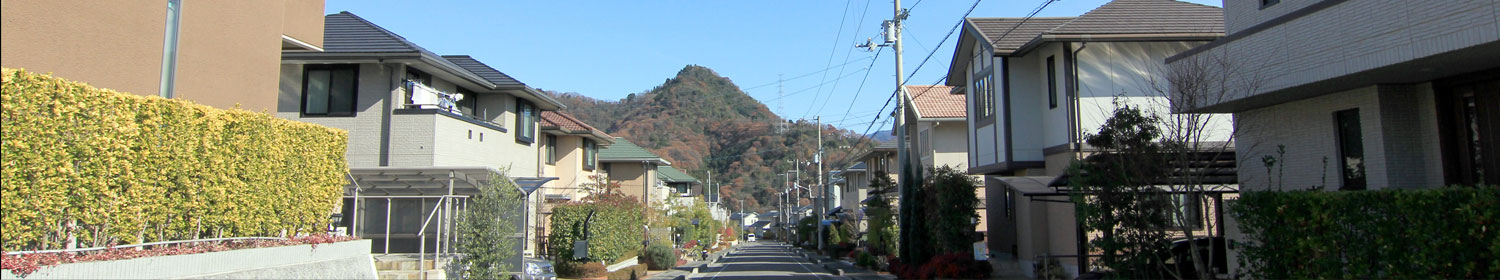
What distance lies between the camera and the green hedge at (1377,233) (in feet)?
27.3

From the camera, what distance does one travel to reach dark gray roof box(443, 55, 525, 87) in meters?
26.4

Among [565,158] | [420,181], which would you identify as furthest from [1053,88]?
[565,158]

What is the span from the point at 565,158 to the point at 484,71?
1093 centimetres

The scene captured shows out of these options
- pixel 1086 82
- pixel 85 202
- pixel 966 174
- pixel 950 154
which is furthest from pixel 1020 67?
pixel 85 202

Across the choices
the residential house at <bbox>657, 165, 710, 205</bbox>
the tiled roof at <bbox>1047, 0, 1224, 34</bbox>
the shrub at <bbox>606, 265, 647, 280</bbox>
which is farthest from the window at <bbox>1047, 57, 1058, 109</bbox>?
the residential house at <bbox>657, 165, 710, 205</bbox>

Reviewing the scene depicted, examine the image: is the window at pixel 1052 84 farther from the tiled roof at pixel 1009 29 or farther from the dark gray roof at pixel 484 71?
the dark gray roof at pixel 484 71

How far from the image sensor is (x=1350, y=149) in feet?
40.9

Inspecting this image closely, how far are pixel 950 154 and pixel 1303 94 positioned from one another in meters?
24.0

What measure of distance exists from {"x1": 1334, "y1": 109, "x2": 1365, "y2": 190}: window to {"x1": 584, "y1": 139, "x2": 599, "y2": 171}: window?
32.0 m

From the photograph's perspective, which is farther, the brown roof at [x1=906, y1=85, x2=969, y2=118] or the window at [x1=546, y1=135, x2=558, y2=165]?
the window at [x1=546, y1=135, x2=558, y2=165]

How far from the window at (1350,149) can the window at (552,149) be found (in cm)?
2899

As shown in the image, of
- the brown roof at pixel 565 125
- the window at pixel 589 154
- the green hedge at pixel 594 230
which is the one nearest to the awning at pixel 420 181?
the green hedge at pixel 594 230

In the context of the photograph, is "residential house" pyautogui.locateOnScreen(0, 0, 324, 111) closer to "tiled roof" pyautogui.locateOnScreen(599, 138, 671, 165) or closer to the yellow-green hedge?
the yellow-green hedge

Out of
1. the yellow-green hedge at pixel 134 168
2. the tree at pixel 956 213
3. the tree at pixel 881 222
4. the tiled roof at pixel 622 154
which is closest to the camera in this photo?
the yellow-green hedge at pixel 134 168
